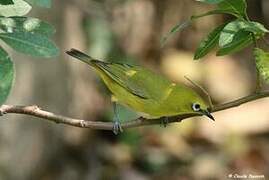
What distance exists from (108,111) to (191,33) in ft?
7.01

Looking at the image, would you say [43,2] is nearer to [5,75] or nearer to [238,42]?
[5,75]

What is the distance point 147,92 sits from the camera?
3123 millimetres

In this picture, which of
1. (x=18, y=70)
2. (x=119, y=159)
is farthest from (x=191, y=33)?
(x=18, y=70)

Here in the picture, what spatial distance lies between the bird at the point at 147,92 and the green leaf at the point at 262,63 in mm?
638

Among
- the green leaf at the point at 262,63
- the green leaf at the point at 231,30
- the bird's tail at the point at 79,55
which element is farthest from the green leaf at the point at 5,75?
the bird's tail at the point at 79,55

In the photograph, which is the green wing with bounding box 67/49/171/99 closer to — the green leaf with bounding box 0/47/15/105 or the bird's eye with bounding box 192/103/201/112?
the bird's eye with bounding box 192/103/201/112

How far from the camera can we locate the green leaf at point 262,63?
2.04 m

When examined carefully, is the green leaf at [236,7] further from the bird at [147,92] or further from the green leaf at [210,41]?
the bird at [147,92]

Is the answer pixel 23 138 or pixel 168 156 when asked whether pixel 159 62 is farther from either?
pixel 23 138

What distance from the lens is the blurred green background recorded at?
209 inches

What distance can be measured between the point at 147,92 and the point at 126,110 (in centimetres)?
257

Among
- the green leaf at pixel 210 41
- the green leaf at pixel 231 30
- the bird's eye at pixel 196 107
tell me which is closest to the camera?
the green leaf at pixel 231 30

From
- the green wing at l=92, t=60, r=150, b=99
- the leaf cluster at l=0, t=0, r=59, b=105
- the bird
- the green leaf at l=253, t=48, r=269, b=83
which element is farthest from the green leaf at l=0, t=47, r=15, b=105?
the green wing at l=92, t=60, r=150, b=99

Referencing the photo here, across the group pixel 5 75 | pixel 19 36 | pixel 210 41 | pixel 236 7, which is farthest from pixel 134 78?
pixel 5 75
